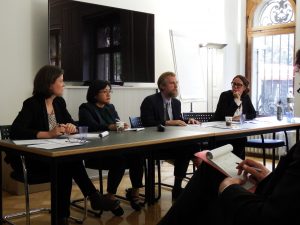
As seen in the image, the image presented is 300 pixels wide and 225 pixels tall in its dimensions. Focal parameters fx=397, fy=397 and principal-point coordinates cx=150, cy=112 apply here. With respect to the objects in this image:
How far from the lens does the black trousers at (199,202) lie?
152 centimetres

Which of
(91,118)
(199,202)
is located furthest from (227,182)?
(91,118)

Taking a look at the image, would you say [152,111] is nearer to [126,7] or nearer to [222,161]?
[126,7]

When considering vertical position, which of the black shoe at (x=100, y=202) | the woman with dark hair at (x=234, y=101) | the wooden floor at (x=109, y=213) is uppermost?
the woman with dark hair at (x=234, y=101)

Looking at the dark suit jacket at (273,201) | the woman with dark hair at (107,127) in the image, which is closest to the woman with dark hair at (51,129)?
the woman with dark hair at (107,127)

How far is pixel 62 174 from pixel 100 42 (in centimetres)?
216

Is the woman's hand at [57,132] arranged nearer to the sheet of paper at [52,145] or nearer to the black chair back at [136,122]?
the sheet of paper at [52,145]

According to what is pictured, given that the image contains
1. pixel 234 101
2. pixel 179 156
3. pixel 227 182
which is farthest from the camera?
pixel 234 101

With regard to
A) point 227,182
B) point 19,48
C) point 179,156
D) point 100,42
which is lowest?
point 179,156

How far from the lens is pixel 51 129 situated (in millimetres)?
2791

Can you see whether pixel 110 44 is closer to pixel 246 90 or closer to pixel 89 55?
pixel 89 55

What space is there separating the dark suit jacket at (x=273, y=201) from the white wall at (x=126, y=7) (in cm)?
298

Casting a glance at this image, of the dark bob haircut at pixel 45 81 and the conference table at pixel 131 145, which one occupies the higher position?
the dark bob haircut at pixel 45 81

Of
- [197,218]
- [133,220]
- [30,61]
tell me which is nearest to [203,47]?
[30,61]

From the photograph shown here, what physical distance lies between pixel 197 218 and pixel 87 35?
312 centimetres
